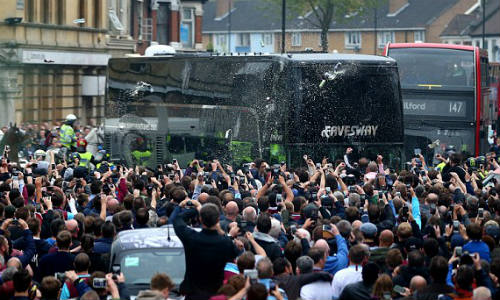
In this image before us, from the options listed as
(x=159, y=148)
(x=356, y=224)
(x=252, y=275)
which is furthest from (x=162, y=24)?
(x=252, y=275)

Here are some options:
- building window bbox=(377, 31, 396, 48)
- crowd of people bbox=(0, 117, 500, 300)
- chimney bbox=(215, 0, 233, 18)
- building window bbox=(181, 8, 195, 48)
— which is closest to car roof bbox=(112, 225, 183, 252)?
crowd of people bbox=(0, 117, 500, 300)

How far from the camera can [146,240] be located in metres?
10.4

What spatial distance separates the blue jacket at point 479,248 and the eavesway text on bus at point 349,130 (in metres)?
10.9

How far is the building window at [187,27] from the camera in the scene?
59.8 m

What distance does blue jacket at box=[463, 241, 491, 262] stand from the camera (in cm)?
1048

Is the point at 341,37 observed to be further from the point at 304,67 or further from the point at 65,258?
the point at 65,258

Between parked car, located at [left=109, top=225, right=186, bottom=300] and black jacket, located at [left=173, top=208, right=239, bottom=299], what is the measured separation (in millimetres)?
734

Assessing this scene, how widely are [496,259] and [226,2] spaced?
348 feet

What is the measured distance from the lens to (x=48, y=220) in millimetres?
12406

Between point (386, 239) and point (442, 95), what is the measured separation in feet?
55.8

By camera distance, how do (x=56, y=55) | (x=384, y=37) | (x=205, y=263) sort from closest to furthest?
(x=205, y=263) → (x=56, y=55) → (x=384, y=37)

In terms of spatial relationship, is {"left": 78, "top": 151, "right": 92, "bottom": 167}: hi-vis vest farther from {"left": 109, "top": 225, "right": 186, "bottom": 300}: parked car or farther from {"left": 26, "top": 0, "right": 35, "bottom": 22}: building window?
{"left": 26, "top": 0, "right": 35, "bottom": 22}: building window

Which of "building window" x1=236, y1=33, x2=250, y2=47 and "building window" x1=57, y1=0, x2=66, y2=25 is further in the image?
"building window" x1=236, y1=33, x2=250, y2=47

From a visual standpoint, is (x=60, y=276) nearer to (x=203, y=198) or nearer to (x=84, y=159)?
(x=203, y=198)
